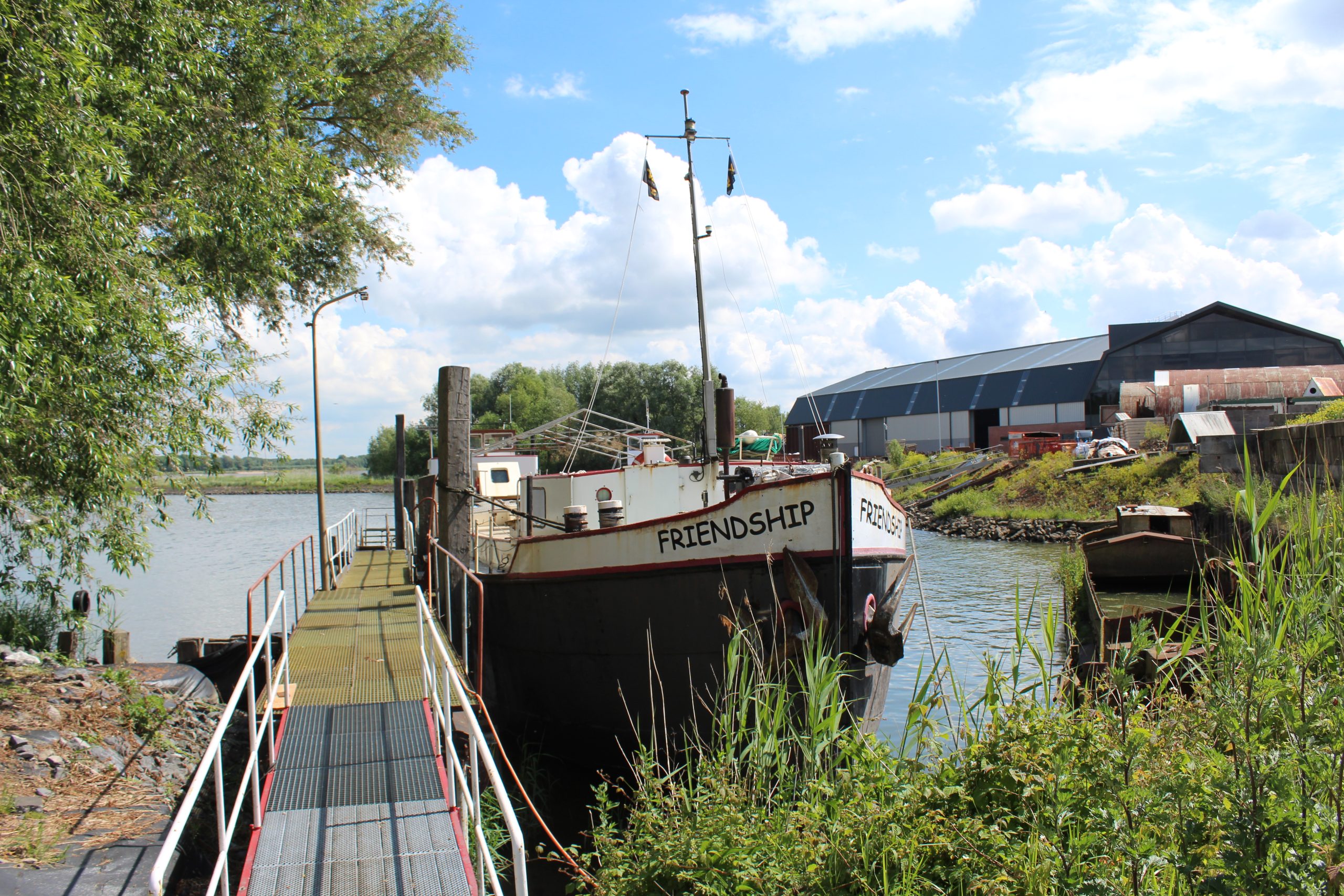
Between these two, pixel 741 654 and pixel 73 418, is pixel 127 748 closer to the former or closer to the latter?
pixel 73 418

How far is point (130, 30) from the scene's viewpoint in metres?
8.35

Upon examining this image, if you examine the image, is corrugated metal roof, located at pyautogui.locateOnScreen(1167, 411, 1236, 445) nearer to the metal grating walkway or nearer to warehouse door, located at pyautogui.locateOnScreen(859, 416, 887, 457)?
the metal grating walkway

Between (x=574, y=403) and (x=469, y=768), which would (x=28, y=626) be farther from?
(x=574, y=403)

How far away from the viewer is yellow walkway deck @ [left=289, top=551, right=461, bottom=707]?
7.31 m

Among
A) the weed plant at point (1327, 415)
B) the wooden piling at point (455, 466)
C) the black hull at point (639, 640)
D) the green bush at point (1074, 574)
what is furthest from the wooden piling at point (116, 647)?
the weed plant at point (1327, 415)

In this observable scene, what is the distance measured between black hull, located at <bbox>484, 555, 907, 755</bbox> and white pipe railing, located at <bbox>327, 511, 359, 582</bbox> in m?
5.61

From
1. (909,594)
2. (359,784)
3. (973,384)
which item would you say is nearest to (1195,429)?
(909,594)

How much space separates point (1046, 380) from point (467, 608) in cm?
5596

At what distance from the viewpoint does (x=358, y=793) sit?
548cm

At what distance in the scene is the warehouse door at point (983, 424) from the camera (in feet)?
202

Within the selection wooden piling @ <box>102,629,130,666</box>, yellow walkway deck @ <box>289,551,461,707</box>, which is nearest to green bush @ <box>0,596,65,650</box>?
wooden piling @ <box>102,629,130,666</box>

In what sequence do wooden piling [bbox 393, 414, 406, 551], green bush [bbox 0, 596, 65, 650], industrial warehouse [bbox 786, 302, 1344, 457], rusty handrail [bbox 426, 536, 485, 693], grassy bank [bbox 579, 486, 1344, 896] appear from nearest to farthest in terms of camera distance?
1. grassy bank [bbox 579, 486, 1344, 896]
2. rusty handrail [bbox 426, 536, 485, 693]
3. green bush [bbox 0, 596, 65, 650]
4. wooden piling [bbox 393, 414, 406, 551]
5. industrial warehouse [bbox 786, 302, 1344, 457]

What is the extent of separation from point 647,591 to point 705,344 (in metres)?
4.79

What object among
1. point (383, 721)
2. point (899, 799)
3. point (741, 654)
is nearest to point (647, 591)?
point (741, 654)
